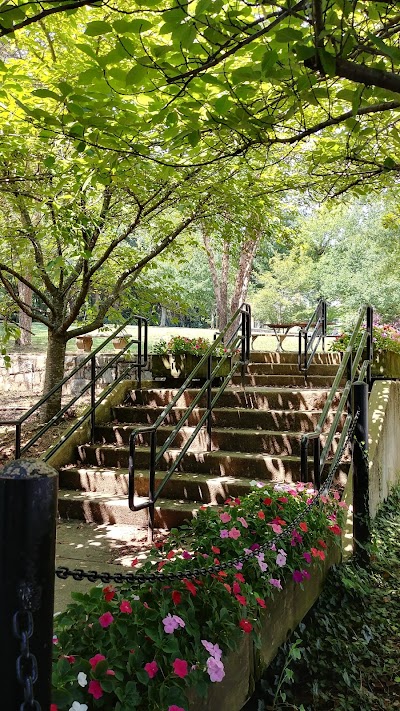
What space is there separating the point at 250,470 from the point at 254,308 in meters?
30.8

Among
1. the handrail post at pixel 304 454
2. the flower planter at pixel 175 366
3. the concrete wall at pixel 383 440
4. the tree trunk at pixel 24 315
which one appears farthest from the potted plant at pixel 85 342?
the handrail post at pixel 304 454

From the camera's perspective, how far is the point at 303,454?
13.6 ft

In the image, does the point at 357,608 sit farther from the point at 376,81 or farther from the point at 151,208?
the point at 151,208

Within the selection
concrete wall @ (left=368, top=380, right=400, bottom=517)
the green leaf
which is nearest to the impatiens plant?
the green leaf

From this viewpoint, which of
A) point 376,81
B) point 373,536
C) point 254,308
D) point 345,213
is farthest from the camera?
point 254,308

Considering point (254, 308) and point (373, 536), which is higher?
point (254, 308)

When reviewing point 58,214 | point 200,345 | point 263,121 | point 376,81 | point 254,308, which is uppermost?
point 254,308

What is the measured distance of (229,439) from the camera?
611 cm

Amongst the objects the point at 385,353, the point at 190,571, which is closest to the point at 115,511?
the point at 190,571

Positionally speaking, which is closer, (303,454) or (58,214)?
(303,454)

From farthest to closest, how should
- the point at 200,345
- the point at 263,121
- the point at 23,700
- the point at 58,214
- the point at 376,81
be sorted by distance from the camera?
the point at 200,345
the point at 58,214
the point at 263,121
the point at 376,81
the point at 23,700

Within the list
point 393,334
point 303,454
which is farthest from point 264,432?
point 393,334

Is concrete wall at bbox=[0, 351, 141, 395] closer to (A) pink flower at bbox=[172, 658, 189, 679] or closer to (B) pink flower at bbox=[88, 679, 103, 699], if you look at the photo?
(A) pink flower at bbox=[172, 658, 189, 679]

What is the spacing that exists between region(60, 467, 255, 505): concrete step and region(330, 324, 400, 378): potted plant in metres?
3.54
